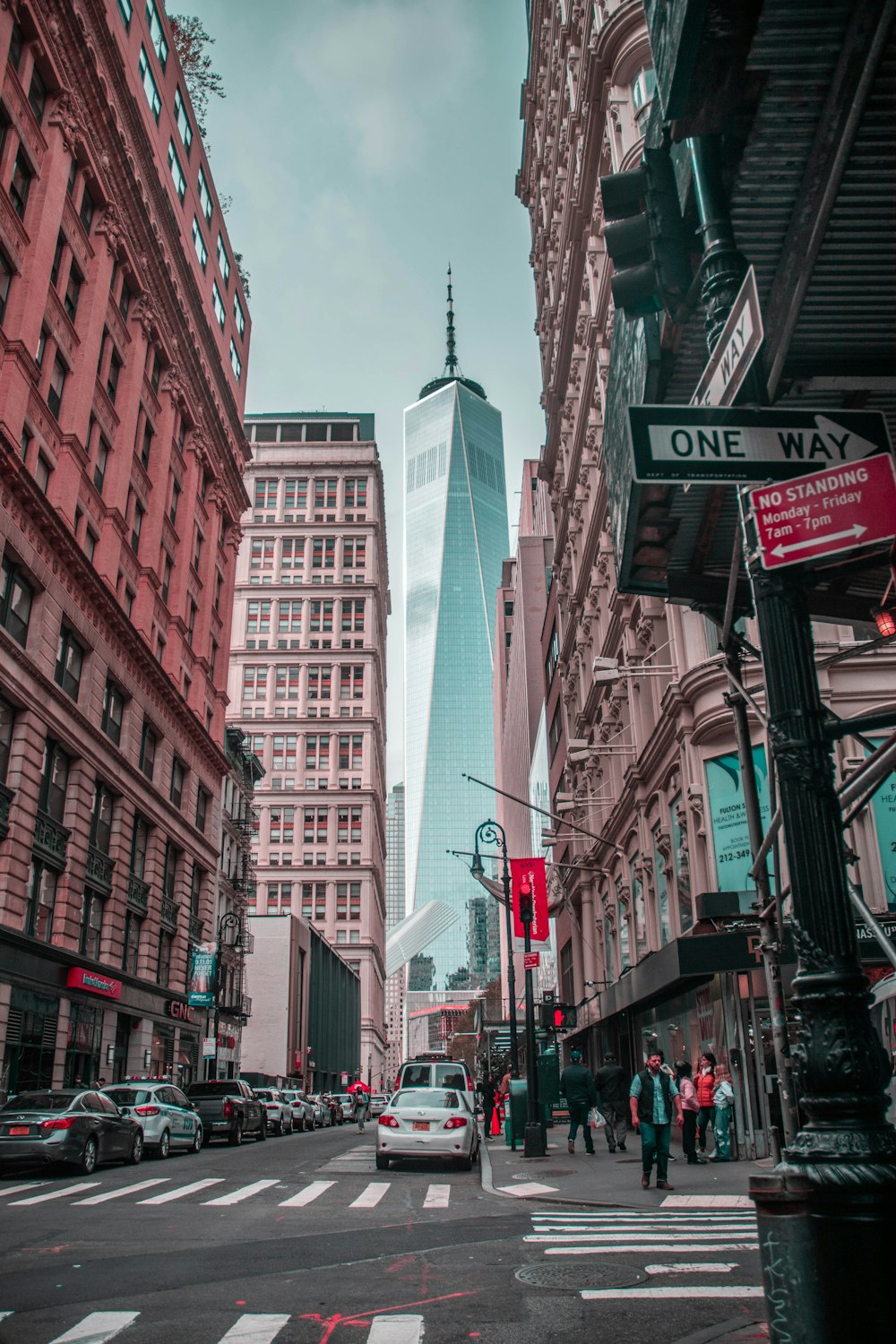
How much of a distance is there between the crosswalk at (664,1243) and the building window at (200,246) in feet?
178

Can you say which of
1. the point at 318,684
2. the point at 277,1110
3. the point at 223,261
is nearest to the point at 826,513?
the point at 277,1110

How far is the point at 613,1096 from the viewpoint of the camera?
20.1 meters

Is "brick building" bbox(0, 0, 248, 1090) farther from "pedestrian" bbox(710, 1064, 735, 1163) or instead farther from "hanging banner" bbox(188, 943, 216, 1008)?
"pedestrian" bbox(710, 1064, 735, 1163)

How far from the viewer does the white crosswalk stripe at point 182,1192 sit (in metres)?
15.4

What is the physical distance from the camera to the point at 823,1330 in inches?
159

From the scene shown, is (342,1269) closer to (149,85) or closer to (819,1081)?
(819,1081)

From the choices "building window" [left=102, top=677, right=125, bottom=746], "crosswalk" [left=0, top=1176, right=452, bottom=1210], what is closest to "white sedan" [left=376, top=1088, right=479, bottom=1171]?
"crosswalk" [left=0, top=1176, right=452, bottom=1210]

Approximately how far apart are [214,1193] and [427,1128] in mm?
4887

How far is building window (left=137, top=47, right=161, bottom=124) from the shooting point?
46.8 meters

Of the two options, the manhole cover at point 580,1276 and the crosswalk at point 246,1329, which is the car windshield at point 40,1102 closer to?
the crosswalk at point 246,1329

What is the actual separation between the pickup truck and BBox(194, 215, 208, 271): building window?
139 feet

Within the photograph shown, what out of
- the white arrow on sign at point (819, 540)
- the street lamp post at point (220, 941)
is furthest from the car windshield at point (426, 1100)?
the street lamp post at point (220, 941)

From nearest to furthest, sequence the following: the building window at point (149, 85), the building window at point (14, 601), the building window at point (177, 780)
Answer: the building window at point (14, 601), the building window at point (149, 85), the building window at point (177, 780)

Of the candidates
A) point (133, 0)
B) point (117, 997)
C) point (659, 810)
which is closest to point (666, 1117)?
point (659, 810)
